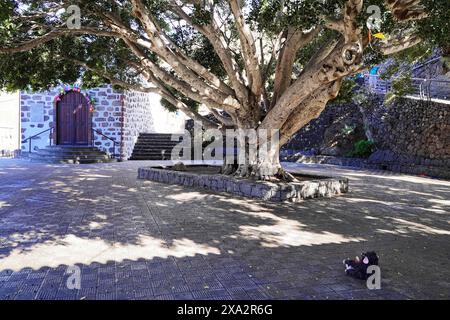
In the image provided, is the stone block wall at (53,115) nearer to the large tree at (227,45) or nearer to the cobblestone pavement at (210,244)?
the large tree at (227,45)

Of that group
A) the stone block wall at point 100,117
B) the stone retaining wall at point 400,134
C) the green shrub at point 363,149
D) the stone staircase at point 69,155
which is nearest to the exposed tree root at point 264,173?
the stone retaining wall at point 400,134

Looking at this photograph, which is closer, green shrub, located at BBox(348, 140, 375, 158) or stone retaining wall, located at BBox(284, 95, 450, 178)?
stone retaining wall, located at BBox(284, 95, 450, 178)

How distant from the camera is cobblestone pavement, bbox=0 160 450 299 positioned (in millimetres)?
3525

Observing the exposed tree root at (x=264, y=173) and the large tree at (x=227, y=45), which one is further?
the exposed tree root at (x=264, y=173)

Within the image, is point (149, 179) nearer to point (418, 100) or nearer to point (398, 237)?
point (398, 237)

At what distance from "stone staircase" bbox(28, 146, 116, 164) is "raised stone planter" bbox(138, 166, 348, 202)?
7.75 meters

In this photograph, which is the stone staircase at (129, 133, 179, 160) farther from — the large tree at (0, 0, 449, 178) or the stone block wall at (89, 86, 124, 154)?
the large tree at (0, 0, 449, 178)

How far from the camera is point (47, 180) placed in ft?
34.8

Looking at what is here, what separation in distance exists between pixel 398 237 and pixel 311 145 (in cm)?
1697

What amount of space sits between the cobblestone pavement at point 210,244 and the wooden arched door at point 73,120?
9931 millimetres

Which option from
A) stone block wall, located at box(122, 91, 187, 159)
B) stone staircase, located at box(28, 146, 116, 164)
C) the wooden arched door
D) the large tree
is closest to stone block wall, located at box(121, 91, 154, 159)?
stone block wall, located at box(122, 91, 187, 159)

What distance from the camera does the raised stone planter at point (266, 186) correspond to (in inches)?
320
